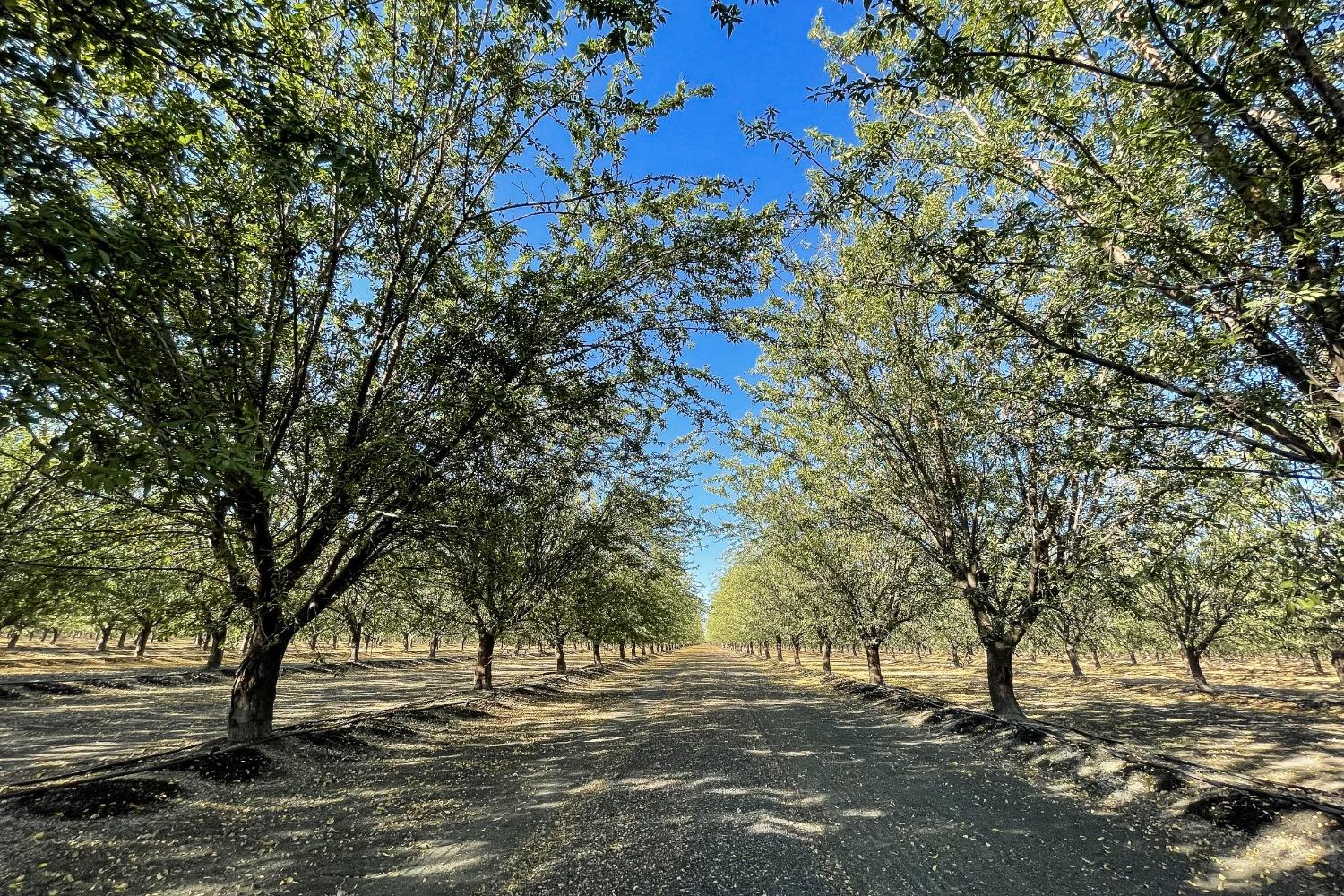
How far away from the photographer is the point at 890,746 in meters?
13.0

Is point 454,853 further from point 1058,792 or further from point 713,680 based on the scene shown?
point 713,680

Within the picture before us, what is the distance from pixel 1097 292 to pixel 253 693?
14.9 meters

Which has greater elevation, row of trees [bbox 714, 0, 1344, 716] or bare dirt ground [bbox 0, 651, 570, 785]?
row of trees [bbox 714, 0, 1344, 716]

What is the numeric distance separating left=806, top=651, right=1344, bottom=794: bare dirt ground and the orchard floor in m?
7.15

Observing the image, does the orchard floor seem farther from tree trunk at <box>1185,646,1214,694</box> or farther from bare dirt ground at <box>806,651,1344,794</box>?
tree trunk at <box>1185,646,1214,694</box>

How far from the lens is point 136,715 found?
640 inches

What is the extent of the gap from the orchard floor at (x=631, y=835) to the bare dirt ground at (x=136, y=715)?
14.7 feet

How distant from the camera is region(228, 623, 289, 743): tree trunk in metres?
9.53

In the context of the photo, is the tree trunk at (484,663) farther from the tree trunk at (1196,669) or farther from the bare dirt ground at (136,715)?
the tree trunk at (1196,669)

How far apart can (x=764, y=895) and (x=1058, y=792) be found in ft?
22.9

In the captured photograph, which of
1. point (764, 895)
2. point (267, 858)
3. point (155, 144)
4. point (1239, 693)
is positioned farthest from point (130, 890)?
point (1239, 693)

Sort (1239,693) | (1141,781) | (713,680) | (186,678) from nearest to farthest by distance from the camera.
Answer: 1. (1141,781)
2. (186,678)
3. (1239,693)
4. (713,680)

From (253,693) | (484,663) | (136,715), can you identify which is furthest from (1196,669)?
(136,715)

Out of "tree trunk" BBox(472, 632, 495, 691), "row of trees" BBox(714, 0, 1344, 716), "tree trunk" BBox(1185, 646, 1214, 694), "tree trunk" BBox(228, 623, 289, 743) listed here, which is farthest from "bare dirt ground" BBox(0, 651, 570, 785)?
"tree trunk" BBox(1185, 646, 1214, 694)
